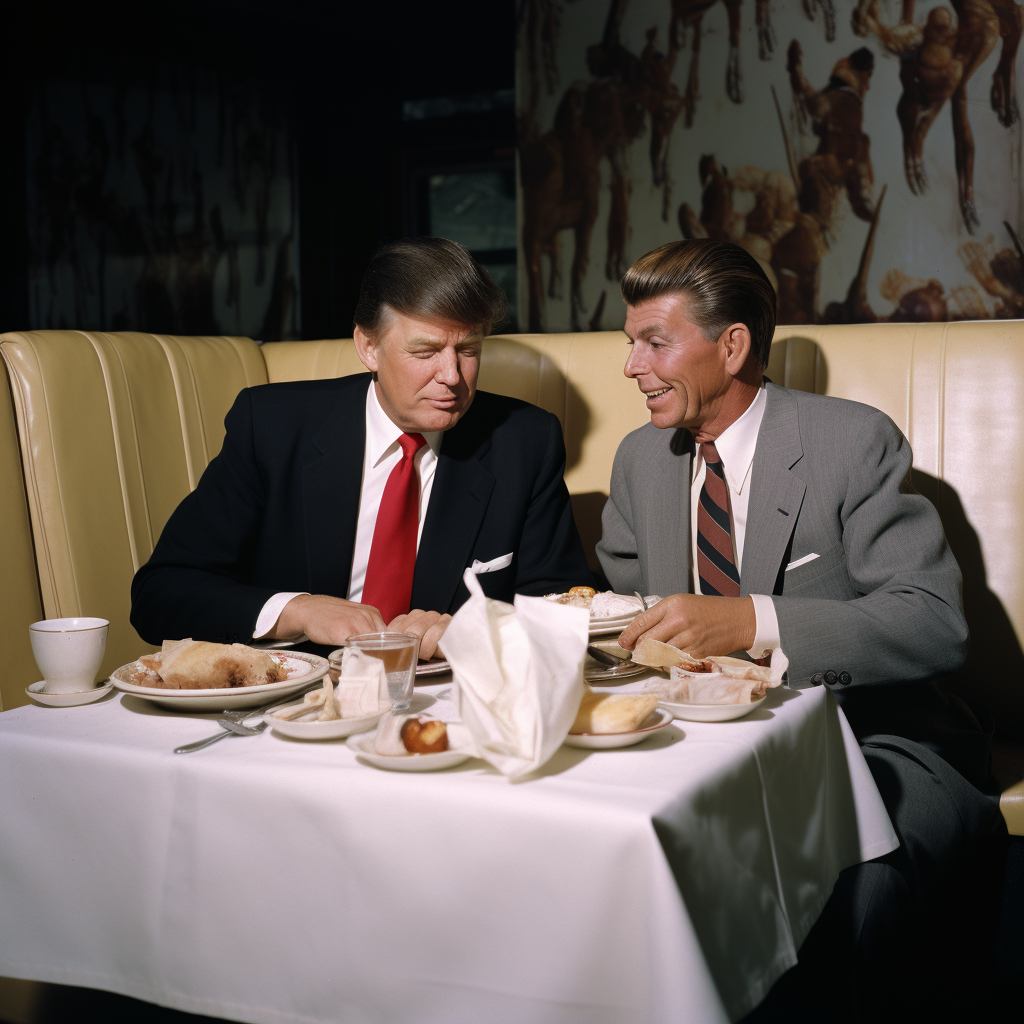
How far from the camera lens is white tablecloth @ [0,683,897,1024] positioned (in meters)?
0.93

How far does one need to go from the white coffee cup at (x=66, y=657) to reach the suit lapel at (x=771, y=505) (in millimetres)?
1194

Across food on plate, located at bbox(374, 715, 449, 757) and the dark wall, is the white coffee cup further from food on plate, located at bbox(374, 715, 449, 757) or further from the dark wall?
the dark wall

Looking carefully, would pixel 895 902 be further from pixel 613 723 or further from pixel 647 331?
pixel 647 331

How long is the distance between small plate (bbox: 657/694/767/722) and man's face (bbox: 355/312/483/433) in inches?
38.2

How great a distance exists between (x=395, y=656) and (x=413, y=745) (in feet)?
0.67

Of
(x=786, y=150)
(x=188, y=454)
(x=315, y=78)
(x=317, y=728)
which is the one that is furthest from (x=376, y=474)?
(x=315, y=78)

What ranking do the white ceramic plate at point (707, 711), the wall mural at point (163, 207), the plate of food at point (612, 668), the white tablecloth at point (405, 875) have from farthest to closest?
the wall mural at point (163, 207) → the plate of food at point (612, 668) → the white ceramic plate at point (707, 711) → the white tablecloth at point (405, 875)

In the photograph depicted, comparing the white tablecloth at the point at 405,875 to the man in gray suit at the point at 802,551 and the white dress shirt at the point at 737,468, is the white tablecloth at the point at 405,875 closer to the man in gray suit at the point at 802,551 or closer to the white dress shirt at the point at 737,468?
the man in gray suit at the point at 802,551

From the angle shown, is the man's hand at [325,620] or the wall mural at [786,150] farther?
the wall mural at [786,150]

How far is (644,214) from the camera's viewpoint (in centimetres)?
452

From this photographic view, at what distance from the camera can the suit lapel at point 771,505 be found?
6.33ft

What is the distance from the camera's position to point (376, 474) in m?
2.15

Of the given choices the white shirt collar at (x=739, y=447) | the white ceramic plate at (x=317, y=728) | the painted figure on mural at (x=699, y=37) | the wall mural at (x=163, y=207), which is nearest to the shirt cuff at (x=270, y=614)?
the white ceramic plate at (x=317, y=728)

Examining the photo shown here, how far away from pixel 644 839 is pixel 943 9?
404cm
